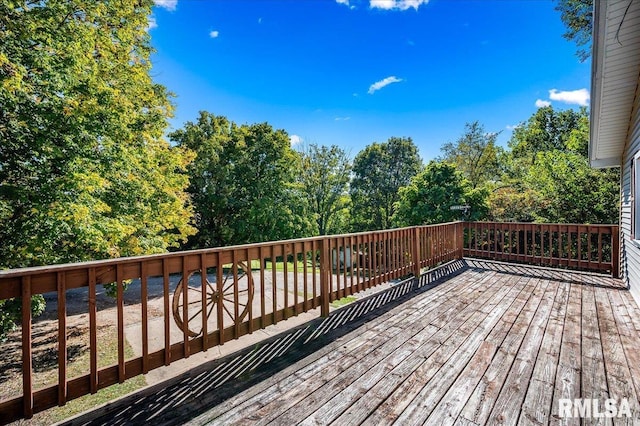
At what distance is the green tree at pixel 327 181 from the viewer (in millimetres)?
19922

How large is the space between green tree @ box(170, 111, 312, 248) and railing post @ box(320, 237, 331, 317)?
8.54 metres

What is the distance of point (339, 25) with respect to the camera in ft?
30.3

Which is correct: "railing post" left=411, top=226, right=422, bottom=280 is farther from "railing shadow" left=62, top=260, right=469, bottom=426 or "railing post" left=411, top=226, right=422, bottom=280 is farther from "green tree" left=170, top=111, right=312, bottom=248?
"green tree" left=170, top=111, right=312, bottom=248

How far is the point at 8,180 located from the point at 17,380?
8.00ft

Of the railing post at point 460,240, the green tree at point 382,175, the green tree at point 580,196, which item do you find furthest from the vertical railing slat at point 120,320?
the green tree at point 382,175

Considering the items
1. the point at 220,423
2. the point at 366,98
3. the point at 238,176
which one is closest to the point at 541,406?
the point at 220,423

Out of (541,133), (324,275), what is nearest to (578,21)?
(324,275)

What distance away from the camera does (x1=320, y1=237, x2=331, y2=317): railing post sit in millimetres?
3215

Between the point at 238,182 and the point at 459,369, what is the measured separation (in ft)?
36.1

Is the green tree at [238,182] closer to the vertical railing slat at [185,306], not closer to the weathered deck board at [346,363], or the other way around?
the weathered deck board at [346,363]

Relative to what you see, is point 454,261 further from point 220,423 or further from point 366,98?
point 366,98

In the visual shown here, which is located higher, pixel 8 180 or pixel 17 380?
pixel 8 180

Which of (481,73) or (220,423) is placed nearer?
(220,423)

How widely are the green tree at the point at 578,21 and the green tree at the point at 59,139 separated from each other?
11202mm
